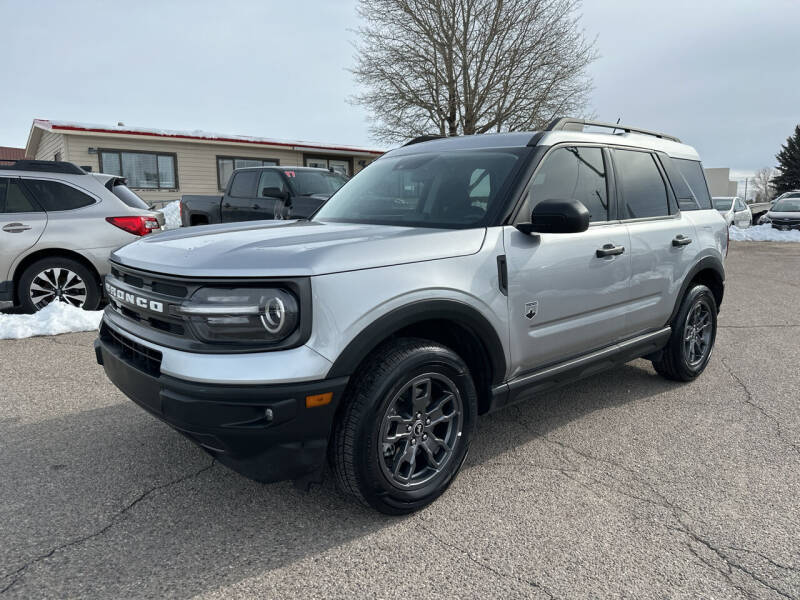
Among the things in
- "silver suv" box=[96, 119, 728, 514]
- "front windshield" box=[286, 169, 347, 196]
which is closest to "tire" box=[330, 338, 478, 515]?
"silver suv" box=[96, 119, 728, 514]

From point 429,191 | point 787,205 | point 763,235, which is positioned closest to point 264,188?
point 429,191

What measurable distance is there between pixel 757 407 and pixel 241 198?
873 cm

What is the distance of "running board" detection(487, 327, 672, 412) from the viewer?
3.12 metres

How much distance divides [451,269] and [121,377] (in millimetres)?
1661

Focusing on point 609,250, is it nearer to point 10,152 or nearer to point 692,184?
point 692,184

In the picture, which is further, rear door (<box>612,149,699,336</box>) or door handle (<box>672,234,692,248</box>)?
door handle (<box>672,234,692,248</box>)

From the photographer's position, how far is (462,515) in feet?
9.04

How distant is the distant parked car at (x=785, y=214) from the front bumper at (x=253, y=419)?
2282cm

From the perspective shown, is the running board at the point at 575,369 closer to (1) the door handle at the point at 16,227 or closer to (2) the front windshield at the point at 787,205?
(1) the door handle at the point at 16,227

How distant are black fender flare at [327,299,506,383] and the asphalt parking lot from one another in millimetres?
727

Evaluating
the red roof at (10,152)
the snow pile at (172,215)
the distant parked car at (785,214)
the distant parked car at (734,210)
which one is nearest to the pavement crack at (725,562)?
the snow pile at (172,215)

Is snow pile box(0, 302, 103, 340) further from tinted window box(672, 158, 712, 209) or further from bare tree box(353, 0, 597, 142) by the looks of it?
bare tree box(353, 0, 597, 142)

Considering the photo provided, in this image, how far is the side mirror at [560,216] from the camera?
2881 mm

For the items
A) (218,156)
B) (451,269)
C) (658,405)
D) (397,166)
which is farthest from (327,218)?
(218,156)
